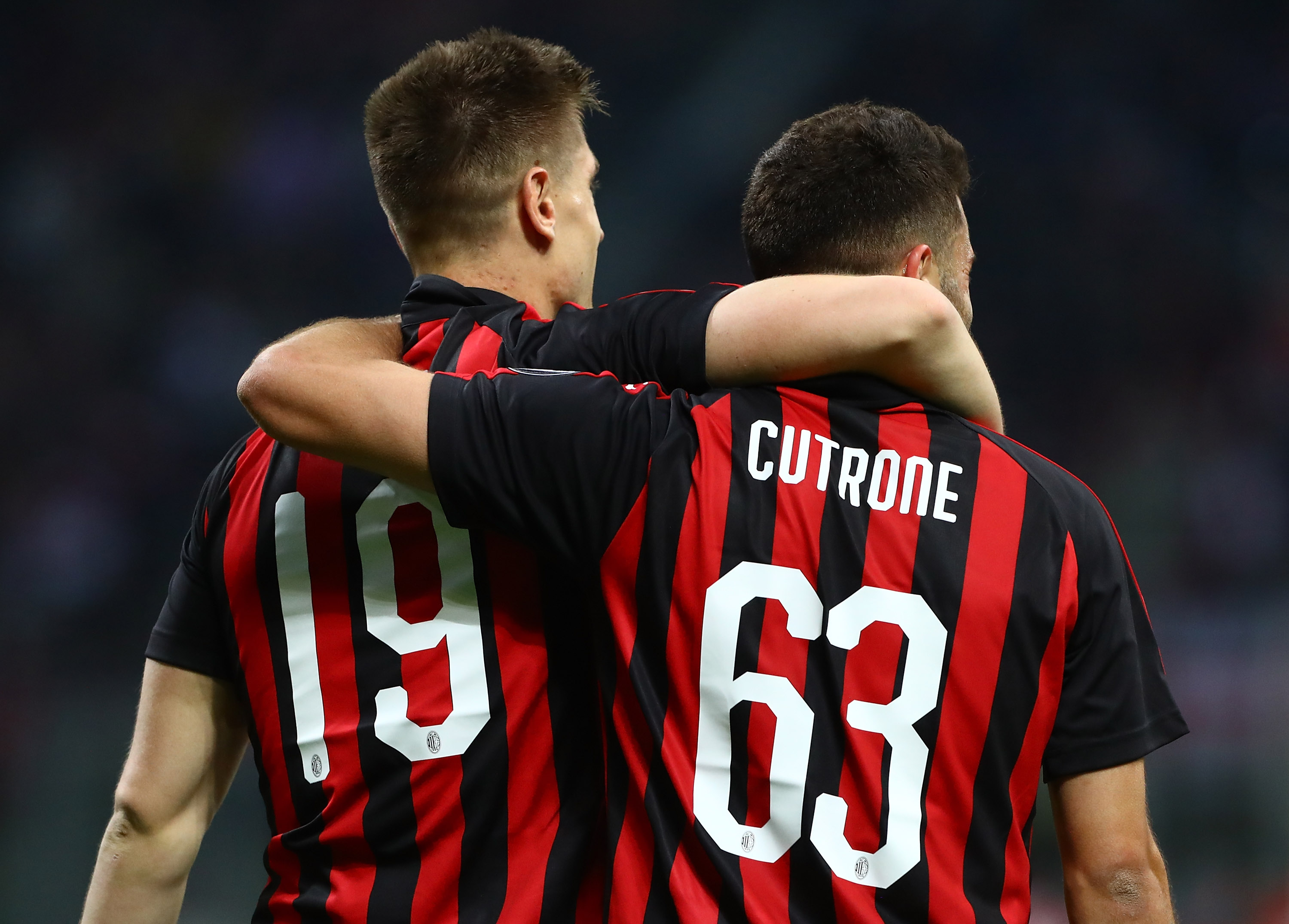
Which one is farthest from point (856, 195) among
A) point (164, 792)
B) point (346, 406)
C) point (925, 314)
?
point (164, 792)

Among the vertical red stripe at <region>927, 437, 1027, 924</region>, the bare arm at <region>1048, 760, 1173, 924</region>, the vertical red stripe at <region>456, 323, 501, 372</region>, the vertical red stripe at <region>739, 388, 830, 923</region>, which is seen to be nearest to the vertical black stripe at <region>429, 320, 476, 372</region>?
the vertical red stripe at <region>456, 323, 501, 372</region>

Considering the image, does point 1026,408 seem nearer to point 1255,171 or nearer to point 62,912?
point 1255,171

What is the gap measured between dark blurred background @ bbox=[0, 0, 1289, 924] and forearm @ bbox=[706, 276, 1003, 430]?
13.9 feet

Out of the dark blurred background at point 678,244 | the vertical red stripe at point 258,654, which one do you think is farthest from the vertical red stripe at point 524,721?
the dark blurred background at point 678,244

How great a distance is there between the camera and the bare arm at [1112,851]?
4.65ft

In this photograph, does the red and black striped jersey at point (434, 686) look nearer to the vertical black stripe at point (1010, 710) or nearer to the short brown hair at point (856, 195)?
Result: the short brown hair at point (856, 195)

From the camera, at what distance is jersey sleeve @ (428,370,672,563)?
1.35m

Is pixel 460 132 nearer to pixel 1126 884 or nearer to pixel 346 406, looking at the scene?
pixel 346 406

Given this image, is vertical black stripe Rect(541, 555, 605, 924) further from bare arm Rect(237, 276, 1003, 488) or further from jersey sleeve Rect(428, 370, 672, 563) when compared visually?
bare arm Rect(237, 276, 1003, 488)

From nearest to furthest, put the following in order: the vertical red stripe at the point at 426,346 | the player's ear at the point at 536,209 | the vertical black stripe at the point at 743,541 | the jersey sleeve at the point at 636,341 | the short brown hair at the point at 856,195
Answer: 1. the vertical black stripe at the point at 743,541
2. the jersey sleeve at the point at 636,341
3. the vertical red stripe at the point at 426,346
4. the short brown hair at the point at 856,195
5. the player's ear at the point at 536,209

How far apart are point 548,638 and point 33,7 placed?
6084mm

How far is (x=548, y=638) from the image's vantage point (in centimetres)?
150

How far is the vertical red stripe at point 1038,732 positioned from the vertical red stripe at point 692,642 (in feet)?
1.24

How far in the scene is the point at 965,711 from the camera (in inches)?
53.4
